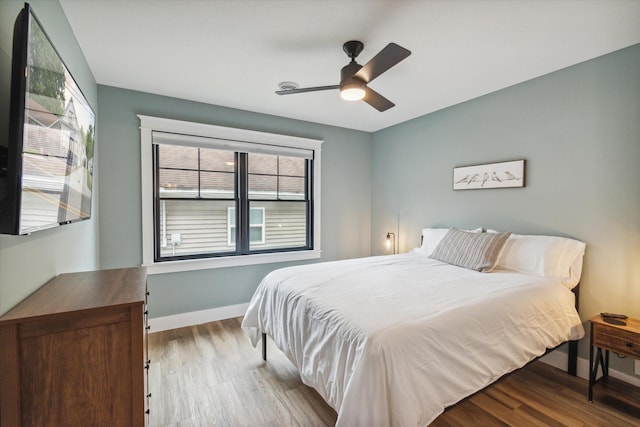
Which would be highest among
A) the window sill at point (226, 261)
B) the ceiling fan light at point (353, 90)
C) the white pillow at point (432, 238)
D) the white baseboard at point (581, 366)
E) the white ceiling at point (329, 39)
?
the white ceiling at point (329, 39)

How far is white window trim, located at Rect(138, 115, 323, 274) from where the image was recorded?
3.11m

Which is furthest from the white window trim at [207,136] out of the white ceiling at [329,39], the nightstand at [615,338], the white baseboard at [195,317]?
the nightstand at [615,338]

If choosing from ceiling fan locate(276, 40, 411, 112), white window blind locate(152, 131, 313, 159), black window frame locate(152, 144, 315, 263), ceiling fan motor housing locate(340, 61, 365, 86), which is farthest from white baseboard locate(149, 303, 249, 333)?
ceiling fan motor housing locate(340, 61, 365, 86)

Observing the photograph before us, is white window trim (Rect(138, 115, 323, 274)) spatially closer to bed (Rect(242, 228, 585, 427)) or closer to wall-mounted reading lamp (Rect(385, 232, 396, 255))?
wall-mounted reading lamp (Rect(385, 232, 396, 255))

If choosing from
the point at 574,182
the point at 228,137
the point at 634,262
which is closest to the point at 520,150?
the point at 574,182

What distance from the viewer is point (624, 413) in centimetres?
195

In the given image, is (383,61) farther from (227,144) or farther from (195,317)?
(195,317)

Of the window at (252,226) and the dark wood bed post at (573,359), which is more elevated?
the window at (252,226)

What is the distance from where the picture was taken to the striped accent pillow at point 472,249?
2.60 meters

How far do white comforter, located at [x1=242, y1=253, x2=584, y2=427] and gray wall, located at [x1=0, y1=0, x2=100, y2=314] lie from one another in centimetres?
136

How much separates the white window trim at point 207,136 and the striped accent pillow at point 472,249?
1.85 m

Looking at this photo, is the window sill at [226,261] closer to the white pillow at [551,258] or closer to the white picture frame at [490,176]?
the white picture frame at [490,176]

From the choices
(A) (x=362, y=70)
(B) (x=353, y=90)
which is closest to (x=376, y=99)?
(B) (x=353, y=90)

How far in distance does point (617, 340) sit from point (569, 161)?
1.45 m
